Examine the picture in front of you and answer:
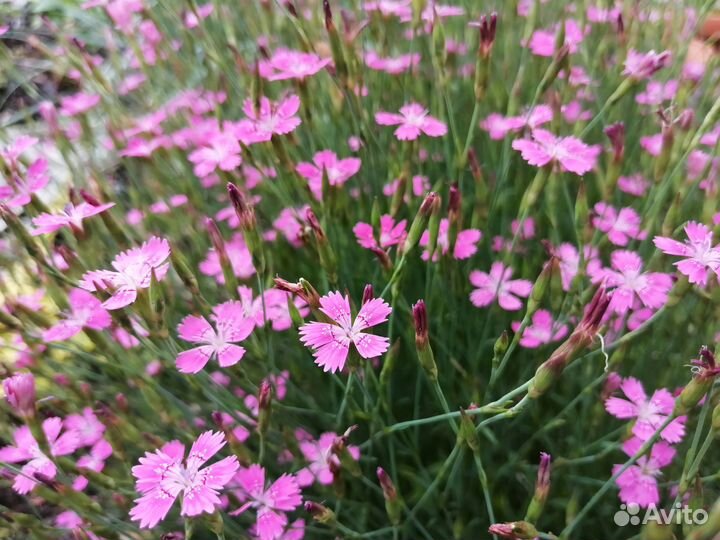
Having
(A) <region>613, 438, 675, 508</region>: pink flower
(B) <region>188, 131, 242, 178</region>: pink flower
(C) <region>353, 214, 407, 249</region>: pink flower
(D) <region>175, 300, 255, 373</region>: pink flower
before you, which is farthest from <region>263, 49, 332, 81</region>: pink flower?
(A) <region>613, 438, 675, 508</region>: pink flower

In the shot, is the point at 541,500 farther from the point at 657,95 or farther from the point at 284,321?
the point at 657,95

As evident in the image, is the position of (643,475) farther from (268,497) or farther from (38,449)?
(38,449)

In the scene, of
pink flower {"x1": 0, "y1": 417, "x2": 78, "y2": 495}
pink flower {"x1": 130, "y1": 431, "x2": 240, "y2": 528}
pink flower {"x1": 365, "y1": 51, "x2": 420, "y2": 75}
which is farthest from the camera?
pink flower {"x1": 365, "y1": 51, "x2": 420, "y2": 75}

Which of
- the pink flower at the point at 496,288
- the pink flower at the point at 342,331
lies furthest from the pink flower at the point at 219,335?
the pink flower at the point at 496,288

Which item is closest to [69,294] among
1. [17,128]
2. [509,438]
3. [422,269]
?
[422,269]

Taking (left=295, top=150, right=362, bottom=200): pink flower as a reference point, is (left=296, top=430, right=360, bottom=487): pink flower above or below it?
below

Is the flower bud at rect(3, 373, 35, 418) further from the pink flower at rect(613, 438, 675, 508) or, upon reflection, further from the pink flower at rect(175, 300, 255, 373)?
the pink flower at rect(613, 438, 675, 508)
